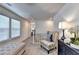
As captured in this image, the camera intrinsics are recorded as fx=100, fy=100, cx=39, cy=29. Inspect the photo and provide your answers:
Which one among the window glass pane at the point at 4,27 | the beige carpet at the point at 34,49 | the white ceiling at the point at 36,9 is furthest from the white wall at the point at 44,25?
the window glass pane at the point at 4,27

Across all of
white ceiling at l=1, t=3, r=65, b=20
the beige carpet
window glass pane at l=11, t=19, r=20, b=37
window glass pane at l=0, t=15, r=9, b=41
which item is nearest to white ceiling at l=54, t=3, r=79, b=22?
white ceiling at l=1, t=3, r=65, b=20

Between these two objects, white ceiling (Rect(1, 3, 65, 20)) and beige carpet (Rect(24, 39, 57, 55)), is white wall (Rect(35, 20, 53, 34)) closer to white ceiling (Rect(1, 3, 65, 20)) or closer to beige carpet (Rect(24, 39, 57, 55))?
white ceiling (Rect(1, 3, 65, 20))

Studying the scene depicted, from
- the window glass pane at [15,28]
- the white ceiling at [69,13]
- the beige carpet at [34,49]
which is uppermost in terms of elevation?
the white ceiling at [69,13]

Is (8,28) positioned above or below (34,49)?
above

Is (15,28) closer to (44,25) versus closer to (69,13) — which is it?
(44,25)

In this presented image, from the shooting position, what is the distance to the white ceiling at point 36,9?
1.77m

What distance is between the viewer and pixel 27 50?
72.8 inches

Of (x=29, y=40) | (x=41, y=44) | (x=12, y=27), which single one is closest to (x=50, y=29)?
(x=41, y=44)

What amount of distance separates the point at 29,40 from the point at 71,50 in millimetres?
791

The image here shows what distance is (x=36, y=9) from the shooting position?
185 centimetres

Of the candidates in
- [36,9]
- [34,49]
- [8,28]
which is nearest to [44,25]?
[36,9]

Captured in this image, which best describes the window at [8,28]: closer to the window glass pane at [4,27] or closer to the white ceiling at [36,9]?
the window glass pane at [4,27]

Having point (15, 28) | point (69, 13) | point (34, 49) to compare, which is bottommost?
point (34, 49)
